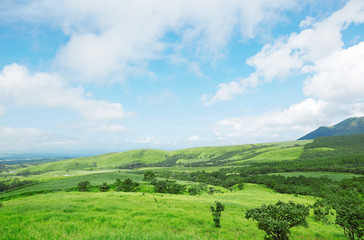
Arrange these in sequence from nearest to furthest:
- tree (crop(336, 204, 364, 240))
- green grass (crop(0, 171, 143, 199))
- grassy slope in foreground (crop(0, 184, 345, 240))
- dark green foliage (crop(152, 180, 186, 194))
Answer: grassy slope in foreground (crop(0, 184, 345, 240))
tree (crop(336, 204, 364, 240))
dark green foliage (crop(152, 180, 186, 194))
green grass (crop(0, 171, 143, 199))

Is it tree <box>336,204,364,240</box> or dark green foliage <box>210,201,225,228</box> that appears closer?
tree <box>336,204,364,240</box>

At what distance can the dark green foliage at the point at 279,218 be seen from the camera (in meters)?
14.9

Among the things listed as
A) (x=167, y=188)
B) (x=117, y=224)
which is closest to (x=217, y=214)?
(x=117, y=224)

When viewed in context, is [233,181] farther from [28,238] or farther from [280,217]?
[28,238]

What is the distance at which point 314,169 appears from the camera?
19112 cm

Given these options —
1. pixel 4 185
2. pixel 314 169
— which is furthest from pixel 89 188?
pixel 314 169

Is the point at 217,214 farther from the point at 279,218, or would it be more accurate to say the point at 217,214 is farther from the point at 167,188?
the point at 167,188

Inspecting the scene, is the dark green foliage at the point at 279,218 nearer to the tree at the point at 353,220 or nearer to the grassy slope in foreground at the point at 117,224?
the grassy slope in foreground at the point at 117,224

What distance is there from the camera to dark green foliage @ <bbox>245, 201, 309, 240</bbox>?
1491cm

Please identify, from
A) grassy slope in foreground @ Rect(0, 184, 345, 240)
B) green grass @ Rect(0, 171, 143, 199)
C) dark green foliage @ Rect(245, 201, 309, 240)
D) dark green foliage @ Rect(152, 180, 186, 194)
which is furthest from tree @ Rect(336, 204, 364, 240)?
green grass @ Rect(0, 171, 143, 199)

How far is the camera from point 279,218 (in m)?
16.3

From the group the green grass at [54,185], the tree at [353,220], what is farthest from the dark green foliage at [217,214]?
the green grass at [54,185]

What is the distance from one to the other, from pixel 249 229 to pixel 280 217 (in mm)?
8628

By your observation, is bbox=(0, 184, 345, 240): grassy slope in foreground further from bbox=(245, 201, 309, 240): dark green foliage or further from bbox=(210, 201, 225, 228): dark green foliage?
bbox=(245, 201, 309, 240): dark green foliage
